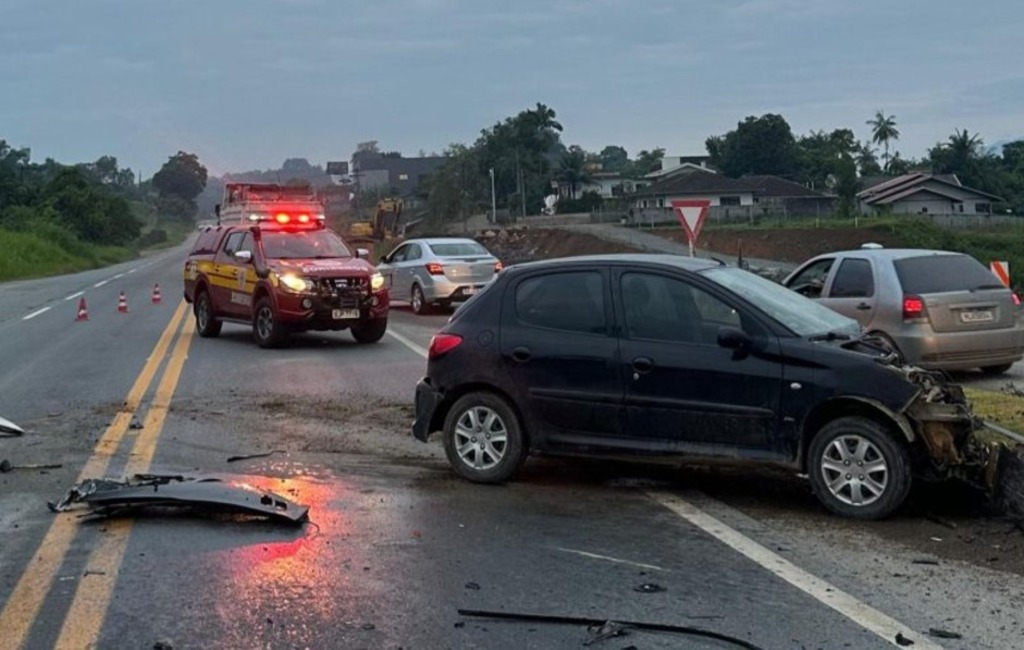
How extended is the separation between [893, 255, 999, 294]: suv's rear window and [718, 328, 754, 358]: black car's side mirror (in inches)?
218

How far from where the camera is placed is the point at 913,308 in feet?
39.5

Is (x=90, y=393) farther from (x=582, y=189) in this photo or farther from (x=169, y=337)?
(x=582, y=189)

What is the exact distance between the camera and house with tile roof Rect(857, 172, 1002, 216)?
7631 cm

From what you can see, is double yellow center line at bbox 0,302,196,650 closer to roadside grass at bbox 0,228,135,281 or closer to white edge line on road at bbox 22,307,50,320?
white edge line on road at bbox 22,307,50,320

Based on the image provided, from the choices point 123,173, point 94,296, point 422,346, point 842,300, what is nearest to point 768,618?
point 842,300

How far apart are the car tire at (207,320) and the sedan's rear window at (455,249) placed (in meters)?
5.80

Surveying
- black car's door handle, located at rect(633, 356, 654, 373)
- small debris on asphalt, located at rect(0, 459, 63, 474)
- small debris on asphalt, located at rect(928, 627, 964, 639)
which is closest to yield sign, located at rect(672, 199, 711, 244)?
black car's door handle, located at rect(633, 356, 654, 373)

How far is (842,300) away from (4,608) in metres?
9.53

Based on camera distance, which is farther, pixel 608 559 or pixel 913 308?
pixel 913 308

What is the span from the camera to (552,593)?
564cm

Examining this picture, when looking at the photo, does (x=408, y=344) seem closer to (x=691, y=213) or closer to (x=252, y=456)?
(x=691, y=213)

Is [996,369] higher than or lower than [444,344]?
lower

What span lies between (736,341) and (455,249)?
17309mm

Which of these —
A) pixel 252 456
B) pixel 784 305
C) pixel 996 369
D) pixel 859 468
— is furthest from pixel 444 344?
pixel 996 369
